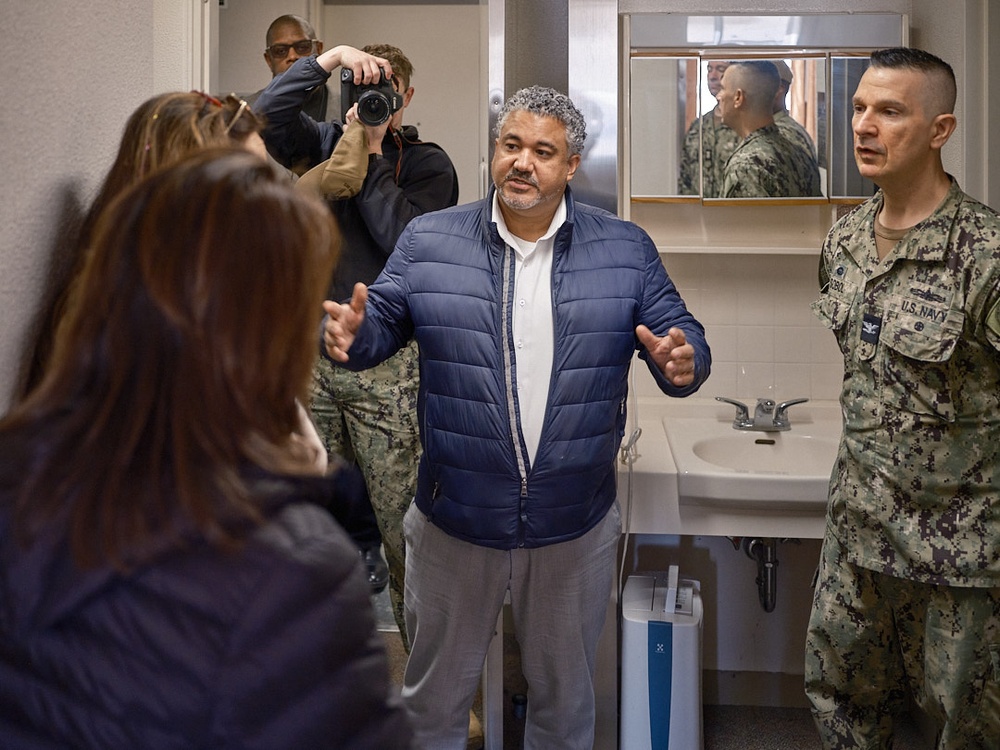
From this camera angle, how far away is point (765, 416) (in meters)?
2.59

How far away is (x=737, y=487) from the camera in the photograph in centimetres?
221

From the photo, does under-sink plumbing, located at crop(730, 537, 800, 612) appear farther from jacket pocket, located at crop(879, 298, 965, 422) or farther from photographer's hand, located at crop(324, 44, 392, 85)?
photographer's hand, located at crop(324, 44, 392, 85)

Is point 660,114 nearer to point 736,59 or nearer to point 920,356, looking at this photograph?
point 736,59

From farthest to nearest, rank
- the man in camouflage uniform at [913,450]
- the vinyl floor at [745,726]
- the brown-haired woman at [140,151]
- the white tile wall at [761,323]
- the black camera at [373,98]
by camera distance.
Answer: the white tile wall at [761,323] < the vinyl floor at [745,726] < the black camera at [373,98] < the man in camouflage uniform at [913,450] < the brown-haired woman at [140,151]

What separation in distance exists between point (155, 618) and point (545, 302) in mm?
1315

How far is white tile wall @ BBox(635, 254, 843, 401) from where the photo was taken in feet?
8.95

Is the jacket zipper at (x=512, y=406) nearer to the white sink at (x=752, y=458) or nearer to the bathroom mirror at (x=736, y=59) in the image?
the white sink at (x=752, y=458)

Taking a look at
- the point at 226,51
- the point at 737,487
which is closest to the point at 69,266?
the point at 737,487

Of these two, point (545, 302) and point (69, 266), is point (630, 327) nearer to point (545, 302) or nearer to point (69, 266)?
point (545, 302)

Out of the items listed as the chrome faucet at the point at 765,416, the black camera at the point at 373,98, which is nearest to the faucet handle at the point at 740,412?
the chrome faucet at the point at 765,416

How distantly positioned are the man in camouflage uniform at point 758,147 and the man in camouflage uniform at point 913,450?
0.63 meters

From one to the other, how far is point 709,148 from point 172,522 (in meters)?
2.17

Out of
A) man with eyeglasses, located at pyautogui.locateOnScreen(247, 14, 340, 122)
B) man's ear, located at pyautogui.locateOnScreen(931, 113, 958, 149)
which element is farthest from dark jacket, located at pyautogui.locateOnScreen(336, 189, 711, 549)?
man with eyeglasses, located at pyautogui.locateOnScreen(247, 14, 340, 122)

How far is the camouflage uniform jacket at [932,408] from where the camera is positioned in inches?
71.2
